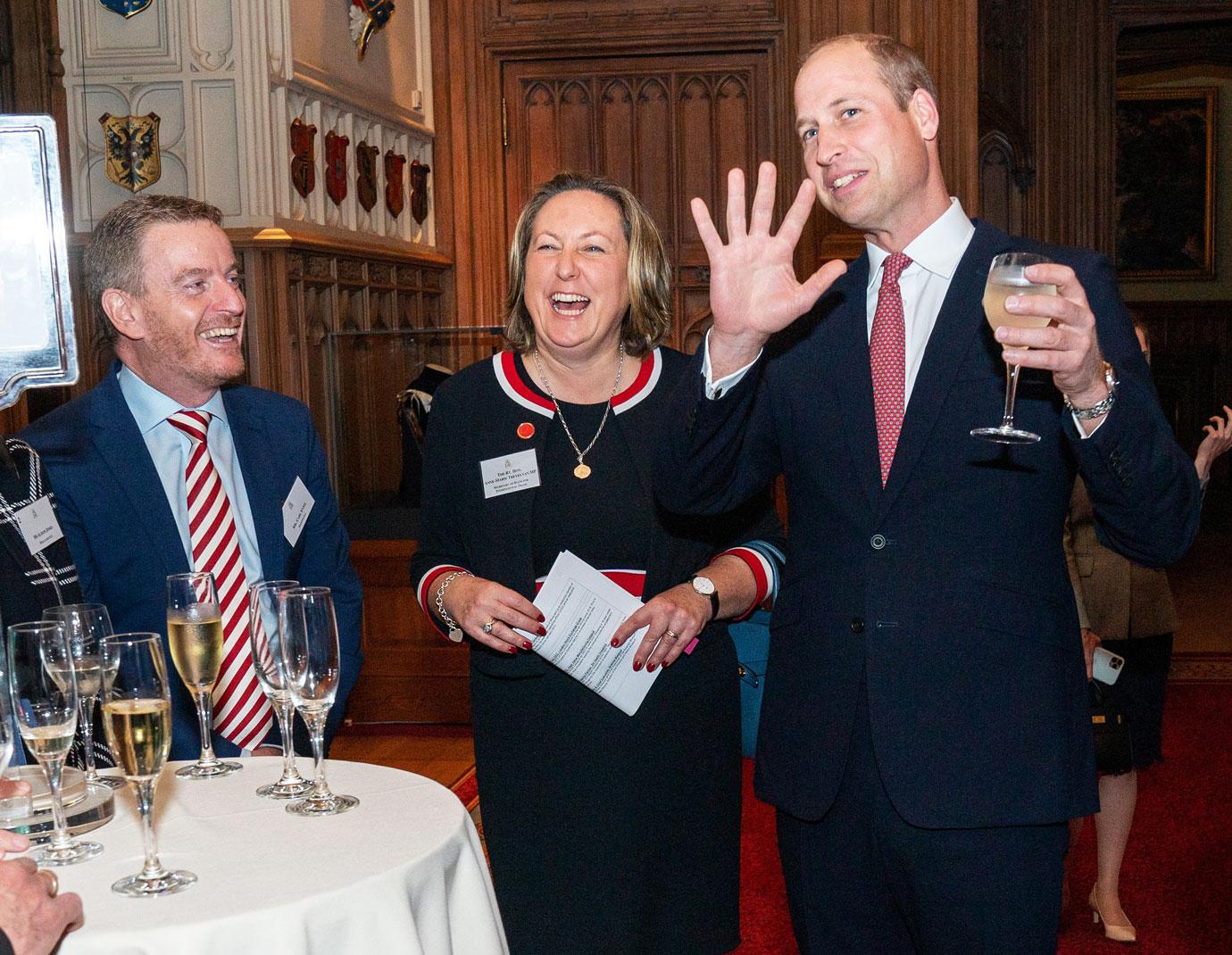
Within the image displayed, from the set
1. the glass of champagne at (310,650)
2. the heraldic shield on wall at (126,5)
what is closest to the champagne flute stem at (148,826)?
the glass of champagne at (310,650)

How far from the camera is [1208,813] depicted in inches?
183

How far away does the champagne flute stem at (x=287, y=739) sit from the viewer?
181 centimetres

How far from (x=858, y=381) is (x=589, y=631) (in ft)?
2.30

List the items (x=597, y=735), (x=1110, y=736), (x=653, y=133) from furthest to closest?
(x=653, y=133) < (x=1110, y=736) < (x=597, y=735)

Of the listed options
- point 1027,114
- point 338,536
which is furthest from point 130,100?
point 1027,114

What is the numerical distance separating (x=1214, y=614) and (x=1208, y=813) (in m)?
4.06

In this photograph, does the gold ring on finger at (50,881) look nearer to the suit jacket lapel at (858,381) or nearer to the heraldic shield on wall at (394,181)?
the suit jacket lapel at (858,381)

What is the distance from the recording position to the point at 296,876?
5.07 ft

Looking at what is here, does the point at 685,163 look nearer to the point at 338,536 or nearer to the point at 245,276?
the point at 245,276

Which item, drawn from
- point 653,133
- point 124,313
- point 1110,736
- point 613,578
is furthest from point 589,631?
point 653,133

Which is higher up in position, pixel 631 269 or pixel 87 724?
pixel 631 269

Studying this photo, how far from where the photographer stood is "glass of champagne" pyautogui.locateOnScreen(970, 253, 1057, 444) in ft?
5.24

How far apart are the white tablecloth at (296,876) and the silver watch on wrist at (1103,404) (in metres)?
0.95

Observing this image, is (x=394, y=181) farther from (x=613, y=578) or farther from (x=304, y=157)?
(x=613, y=578)
